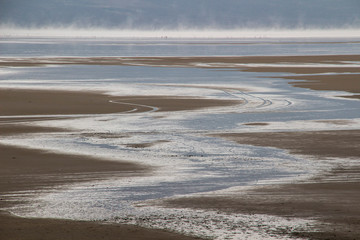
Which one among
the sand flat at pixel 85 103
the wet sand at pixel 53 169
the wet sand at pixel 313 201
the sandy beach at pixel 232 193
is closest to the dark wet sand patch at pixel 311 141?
the sandy beach at pixel 232 193

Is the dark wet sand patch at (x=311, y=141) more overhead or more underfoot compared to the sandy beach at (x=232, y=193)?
more underfoot

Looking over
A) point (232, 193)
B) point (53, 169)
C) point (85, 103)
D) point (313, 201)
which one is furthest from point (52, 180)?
point (85, 103)

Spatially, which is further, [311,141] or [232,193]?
[311,141]

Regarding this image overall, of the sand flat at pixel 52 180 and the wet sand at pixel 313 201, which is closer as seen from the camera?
the sand flat at pixel 52 180

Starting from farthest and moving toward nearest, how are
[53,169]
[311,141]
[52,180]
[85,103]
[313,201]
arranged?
[85,103] → [311,141] → [53,169] → [52,180] → [313,201]

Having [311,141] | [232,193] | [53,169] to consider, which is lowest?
[311,141]

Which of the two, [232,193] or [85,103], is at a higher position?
[232,193]

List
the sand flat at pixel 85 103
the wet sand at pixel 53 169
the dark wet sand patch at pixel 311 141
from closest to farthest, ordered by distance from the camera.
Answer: the wet sand at pixel 53 169
the dark wet sand patch at pixel 311 141
the sand flat at pixel 85 103

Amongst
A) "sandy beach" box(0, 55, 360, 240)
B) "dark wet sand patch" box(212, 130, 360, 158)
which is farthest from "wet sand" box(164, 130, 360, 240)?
"dark wet sand patch" box(212, 130, 360, 158)

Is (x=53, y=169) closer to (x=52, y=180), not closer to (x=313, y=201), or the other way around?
(x=52, y=180)

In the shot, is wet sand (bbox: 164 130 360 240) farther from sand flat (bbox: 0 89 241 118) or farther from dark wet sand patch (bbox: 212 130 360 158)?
sand flat (bbox: 0 89 241 118)

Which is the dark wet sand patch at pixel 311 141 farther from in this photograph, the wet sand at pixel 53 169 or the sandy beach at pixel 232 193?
the wet sand at pixel 53 169

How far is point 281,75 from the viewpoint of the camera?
155ft

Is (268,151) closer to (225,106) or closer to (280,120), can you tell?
(280,120)
